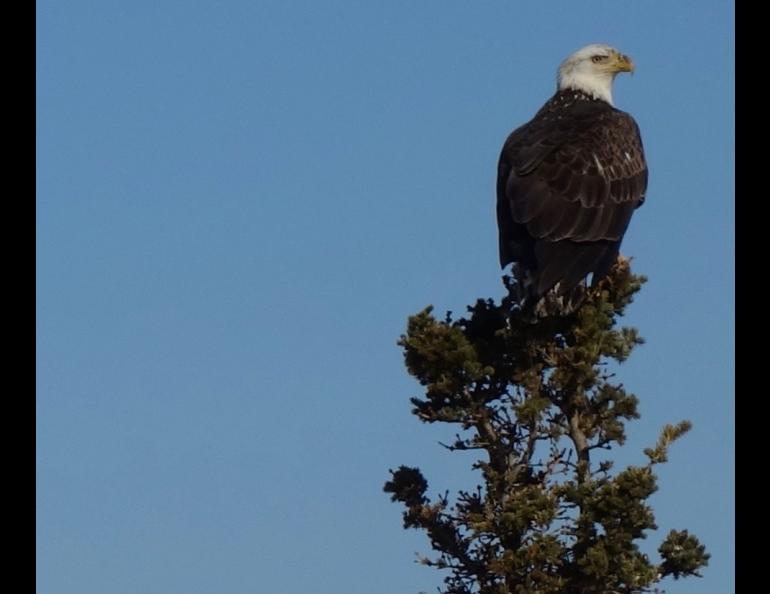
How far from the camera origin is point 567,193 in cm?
1314

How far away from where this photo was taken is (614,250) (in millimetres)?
12867

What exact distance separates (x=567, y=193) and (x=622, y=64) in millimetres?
3593

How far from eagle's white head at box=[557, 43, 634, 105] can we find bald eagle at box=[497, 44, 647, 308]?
27.3 inches

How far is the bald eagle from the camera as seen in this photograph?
12.4m

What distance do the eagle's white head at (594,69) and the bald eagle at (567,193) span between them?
694 mm

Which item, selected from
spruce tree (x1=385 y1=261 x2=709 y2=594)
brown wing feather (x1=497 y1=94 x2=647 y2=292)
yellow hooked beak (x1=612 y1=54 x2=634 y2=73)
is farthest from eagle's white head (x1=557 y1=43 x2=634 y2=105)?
spruce tree (x1=385 y1=261 x2=709 y2=594)

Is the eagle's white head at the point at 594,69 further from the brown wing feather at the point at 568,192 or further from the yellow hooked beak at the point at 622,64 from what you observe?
the brown wing feather at the point at 568,192

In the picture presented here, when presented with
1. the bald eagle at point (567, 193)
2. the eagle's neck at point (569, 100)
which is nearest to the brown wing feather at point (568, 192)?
the bald eagle at point (567, 193)

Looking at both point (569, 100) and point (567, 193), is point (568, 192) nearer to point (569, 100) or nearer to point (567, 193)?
point (567, 193)

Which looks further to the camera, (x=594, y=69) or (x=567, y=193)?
(x=594, y=69)

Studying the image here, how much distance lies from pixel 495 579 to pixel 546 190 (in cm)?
444

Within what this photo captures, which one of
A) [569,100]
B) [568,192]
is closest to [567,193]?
[568,192]
